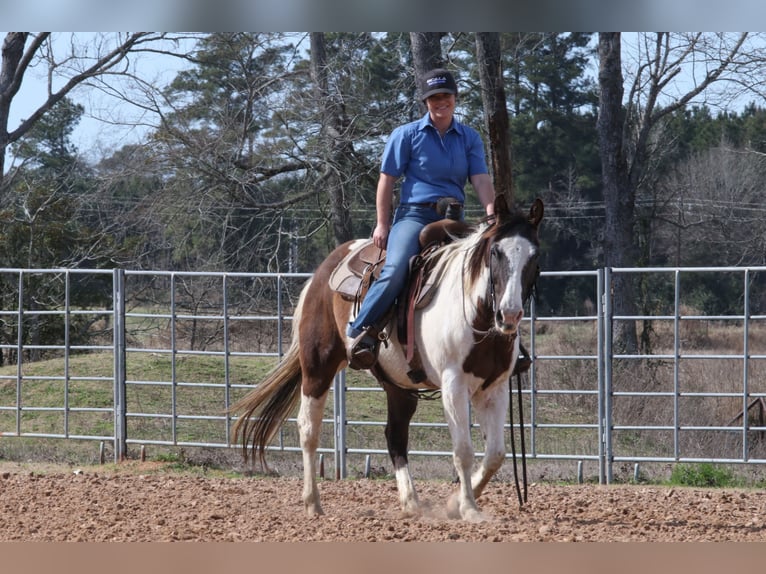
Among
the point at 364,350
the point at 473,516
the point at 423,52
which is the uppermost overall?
the point at 423,52

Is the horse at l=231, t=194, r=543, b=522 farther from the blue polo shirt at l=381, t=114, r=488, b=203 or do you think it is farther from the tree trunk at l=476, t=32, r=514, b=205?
the tree trunk at l=476, t=32, r=514, b=205

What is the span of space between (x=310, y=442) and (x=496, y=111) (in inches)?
246

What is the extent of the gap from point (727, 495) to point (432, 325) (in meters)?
2.94

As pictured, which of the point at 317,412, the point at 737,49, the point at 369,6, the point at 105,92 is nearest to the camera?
the point at 369,6

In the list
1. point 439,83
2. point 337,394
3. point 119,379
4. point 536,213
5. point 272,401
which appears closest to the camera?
point 536,213

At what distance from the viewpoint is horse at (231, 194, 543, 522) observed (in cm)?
497

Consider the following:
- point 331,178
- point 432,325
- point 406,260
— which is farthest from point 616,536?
point 331,178

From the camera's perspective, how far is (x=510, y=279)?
15.9 ft

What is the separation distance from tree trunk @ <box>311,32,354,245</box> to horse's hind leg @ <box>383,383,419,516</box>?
8.72 m

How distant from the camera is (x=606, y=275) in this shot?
321 inches

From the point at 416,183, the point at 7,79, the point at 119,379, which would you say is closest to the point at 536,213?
the point at 416,183

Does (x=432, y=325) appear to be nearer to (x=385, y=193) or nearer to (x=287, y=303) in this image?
(x=385, y=193)

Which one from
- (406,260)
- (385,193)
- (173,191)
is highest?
(173,191)

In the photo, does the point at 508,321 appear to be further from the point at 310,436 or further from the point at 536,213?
the point at 310,436
